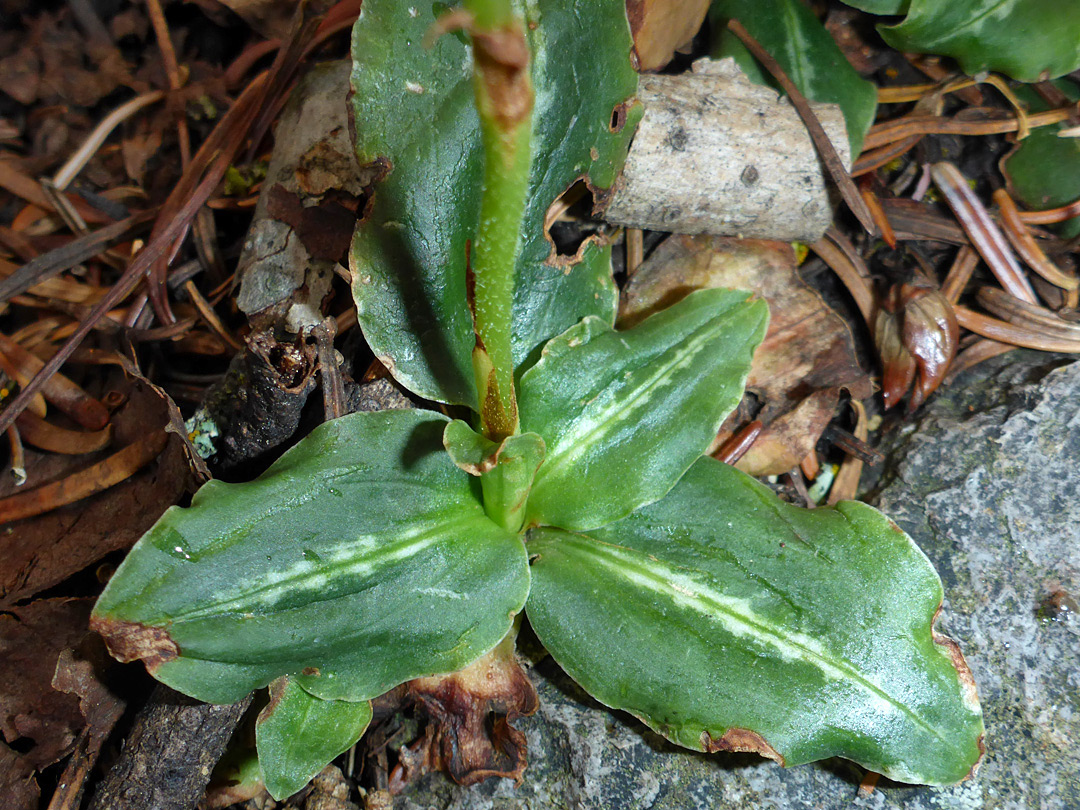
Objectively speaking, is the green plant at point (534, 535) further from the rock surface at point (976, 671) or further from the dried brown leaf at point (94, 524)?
the dried brown leaf at point (94, 524)

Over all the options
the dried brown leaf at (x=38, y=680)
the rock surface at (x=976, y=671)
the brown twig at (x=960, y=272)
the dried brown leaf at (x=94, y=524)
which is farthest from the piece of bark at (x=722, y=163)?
the dried brown leaf at (x=38, y=680)

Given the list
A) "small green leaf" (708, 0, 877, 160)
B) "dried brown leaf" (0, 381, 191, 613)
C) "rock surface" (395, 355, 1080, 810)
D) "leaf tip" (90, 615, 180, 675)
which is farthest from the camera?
"small green leaf" (708, 0, 877, 160)

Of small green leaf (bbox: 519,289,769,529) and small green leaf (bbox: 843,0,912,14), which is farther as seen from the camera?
small green leaf (bbox: 843,0,912,14)

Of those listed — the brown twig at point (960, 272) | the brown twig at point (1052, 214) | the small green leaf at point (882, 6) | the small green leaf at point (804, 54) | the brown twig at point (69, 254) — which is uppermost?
the small green leaf at point (882, 6)

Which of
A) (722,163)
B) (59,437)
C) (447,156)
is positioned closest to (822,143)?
(722,163)

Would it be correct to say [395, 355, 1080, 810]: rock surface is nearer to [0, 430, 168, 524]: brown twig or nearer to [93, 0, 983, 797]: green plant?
[93, 0, 983, 797]: green plant

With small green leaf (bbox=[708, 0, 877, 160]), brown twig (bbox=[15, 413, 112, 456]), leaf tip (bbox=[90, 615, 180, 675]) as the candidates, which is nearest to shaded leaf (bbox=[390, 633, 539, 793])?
leaf tip (bbox=[90, 615, 180, 675])
